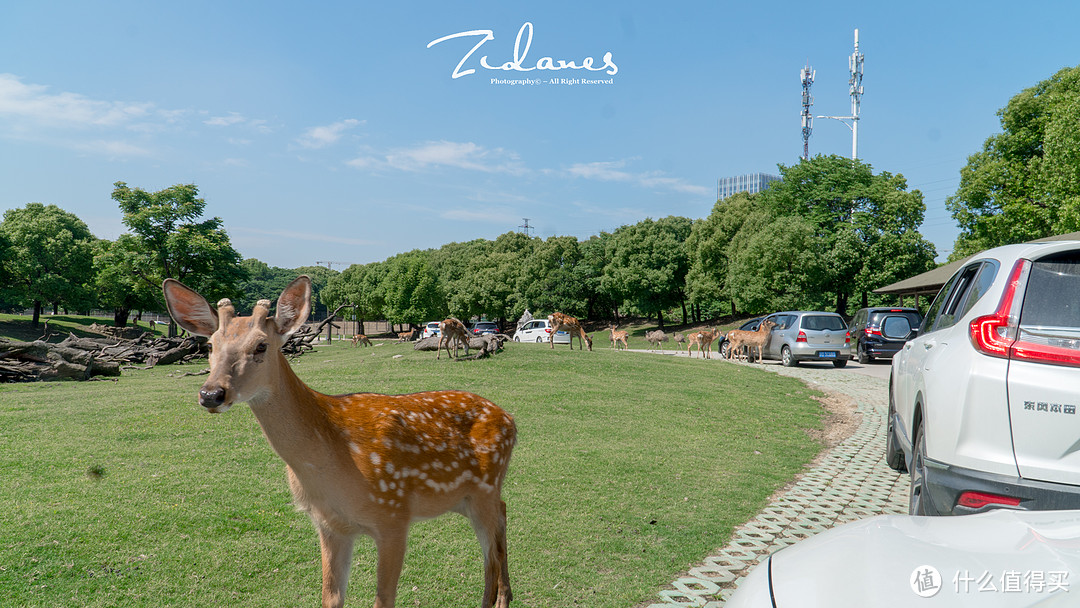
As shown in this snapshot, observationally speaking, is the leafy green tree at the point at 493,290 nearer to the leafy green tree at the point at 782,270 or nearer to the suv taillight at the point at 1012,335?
the leafy green tree at the point at 782,270

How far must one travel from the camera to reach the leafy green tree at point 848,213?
38.6 meters

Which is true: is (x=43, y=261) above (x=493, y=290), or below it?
above

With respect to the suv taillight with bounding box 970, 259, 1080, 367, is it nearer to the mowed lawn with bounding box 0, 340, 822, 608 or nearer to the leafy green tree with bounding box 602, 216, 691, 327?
the mowed lawn with bounding box 0, 340, 822, 608

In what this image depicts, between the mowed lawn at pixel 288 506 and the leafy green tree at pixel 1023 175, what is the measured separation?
20026 mm

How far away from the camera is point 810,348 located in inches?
813

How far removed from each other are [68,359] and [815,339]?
22178 millimetres

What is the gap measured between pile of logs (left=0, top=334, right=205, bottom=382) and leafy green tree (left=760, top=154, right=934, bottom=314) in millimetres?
34986

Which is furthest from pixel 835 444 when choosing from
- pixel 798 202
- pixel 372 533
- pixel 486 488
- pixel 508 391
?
pixel 798 202

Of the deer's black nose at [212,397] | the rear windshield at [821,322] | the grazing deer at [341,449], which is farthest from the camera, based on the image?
the rear windshield at [821,322]

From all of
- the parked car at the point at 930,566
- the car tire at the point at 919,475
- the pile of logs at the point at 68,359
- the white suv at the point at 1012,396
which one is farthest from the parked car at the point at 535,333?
the parked car at the point at 930,566

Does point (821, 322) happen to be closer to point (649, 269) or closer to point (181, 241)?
point (649, 269)

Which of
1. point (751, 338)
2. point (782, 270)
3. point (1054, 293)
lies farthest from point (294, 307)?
point (782, 270)

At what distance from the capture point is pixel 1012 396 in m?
3.36

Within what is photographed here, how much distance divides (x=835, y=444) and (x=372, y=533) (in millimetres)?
8255
